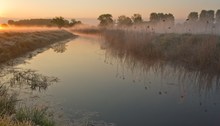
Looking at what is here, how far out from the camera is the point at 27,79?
712 inches

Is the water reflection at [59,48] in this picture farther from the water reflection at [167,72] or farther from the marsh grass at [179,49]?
the water reflection at [167,72]

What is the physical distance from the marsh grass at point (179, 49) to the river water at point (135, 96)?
5.45 ft

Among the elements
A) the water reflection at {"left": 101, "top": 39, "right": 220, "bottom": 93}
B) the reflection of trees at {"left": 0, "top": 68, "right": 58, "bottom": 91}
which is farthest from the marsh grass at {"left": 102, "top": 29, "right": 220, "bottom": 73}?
the reflection of trees at {"left": 0, "top": 68, "right": 58, "bottom": 91}

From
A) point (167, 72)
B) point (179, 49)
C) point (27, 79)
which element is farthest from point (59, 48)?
point (27, 79)

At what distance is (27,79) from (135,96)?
20.1ft

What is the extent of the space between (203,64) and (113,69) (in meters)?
5.69

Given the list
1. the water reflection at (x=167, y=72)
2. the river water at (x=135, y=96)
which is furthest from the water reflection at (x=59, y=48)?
the river water at (x=135, y=96)

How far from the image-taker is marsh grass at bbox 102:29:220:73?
2160 cm

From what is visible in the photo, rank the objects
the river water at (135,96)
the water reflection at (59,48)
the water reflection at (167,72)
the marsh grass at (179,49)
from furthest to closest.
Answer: the water reflection at (59,48) < the marsh grass at (179,49) < the water reflection at (167,72) < the river water at (135,96)

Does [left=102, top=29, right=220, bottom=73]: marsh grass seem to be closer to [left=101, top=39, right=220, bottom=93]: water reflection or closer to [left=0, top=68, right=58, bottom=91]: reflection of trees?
[left=101, top=39, right=220, bottom=93]: water reflection

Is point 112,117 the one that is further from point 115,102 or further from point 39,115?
point 39,115

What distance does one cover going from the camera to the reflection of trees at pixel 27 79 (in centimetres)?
1686

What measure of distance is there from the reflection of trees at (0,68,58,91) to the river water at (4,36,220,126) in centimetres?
46

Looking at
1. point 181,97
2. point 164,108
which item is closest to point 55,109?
point 164,108
